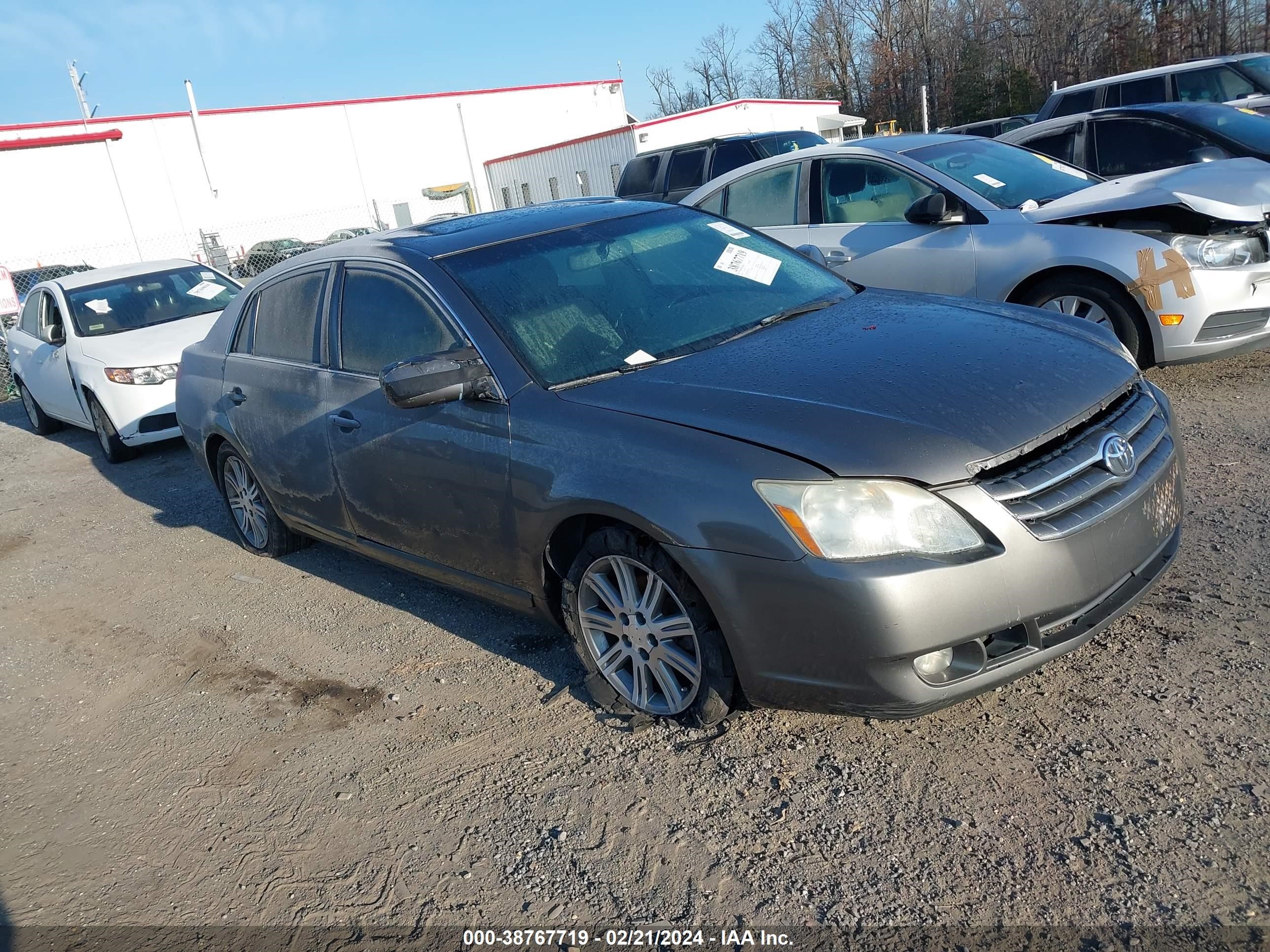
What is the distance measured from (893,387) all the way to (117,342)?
8243 millimetres

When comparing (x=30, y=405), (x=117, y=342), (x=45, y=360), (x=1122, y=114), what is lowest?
(x=30, y=405)

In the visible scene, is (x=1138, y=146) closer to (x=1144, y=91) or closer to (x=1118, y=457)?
(x=1144, y=91)

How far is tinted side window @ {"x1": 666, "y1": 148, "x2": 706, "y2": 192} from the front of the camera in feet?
45.4

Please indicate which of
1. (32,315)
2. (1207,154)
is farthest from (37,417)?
(1207,154)

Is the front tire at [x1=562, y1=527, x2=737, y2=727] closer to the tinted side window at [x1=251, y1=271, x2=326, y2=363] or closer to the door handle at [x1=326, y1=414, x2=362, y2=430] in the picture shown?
the door handle at [x1=326, y1=414, x2=362, y2=430]

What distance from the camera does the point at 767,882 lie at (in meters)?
2.61

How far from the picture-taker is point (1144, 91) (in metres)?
11.4

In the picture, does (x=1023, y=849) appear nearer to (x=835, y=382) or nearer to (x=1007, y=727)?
(x=1007, y=727)

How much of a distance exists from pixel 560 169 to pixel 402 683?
34.3 m

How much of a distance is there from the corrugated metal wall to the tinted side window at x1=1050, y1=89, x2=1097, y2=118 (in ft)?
60.5

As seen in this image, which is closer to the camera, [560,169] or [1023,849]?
[1023,849]

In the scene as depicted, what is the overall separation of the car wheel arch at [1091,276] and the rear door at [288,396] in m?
3.75

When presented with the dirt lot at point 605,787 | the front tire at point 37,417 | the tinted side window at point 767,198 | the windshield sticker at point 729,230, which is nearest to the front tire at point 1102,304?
the dirt lot at point 605,787

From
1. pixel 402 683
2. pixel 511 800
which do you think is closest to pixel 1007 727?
pixel 511 800
